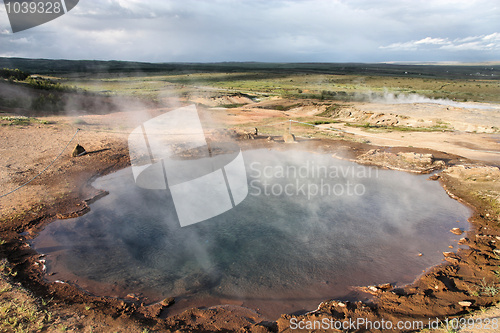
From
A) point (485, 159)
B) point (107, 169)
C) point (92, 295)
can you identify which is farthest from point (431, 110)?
point (92, 295)

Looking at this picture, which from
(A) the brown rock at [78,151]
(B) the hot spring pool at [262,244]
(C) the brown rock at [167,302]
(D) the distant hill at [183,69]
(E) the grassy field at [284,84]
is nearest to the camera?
(C) the brown rock at [167,302]

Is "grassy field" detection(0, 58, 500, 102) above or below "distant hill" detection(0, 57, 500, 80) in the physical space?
below

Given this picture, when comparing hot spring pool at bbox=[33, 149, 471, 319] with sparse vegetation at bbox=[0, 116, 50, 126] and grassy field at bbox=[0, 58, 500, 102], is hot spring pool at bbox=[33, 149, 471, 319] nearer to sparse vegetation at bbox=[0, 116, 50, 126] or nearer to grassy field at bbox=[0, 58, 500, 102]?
A: sparse vegetation at bbox=[0, 116, 50, 126]

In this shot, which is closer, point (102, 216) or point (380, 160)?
point (102, 216)

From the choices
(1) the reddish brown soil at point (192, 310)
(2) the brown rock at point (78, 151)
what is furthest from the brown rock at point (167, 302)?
(2) the brown rock at point (78, 151)

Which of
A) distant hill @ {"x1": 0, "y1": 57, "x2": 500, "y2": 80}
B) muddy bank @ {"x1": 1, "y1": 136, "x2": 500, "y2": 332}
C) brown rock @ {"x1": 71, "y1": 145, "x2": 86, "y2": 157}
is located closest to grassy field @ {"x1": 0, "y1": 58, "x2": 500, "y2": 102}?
distant hill @ {"x1": 0, "y1": 57, "x2": 500, "y2": 80}

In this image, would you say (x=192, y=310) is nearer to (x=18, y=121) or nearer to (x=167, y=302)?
(x=167, y=302)

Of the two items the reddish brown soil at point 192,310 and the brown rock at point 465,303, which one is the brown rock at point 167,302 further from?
the brown rock at point 465,303

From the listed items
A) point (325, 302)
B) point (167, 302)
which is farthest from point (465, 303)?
point (167, 302)

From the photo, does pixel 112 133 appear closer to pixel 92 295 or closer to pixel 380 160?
pixel 92 295
